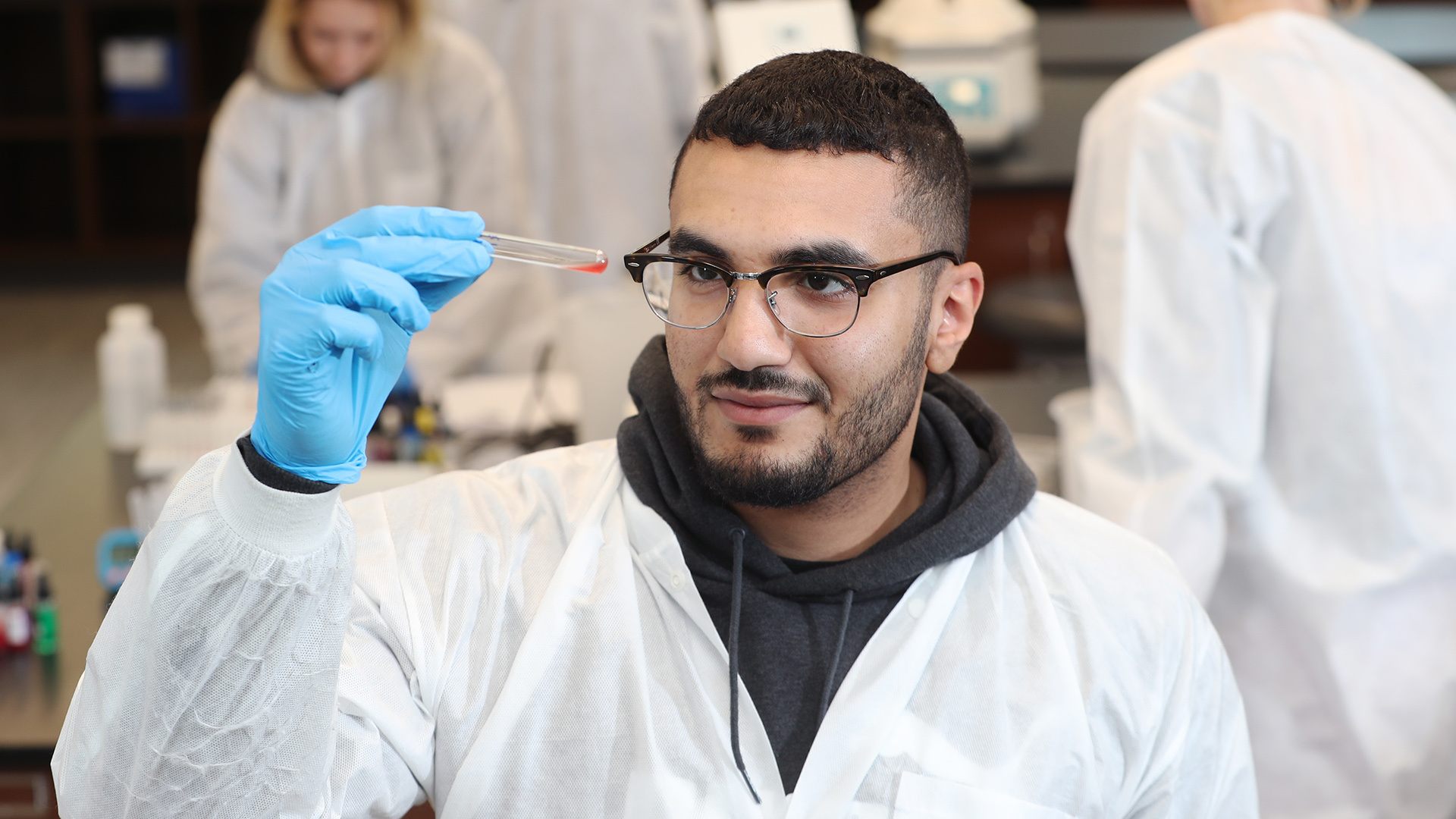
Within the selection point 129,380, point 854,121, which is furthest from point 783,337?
point 129,380

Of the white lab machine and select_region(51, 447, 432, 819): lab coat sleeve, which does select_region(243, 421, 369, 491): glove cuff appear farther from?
the white lab machine

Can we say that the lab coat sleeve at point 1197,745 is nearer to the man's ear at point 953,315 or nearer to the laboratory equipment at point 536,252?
the man's ear at point 953,315

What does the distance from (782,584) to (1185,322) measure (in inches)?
33.0

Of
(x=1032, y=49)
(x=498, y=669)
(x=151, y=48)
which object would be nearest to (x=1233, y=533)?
(x=498, y=669)

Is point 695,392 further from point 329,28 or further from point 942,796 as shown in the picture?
point 329,28

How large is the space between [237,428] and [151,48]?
13.8 ft

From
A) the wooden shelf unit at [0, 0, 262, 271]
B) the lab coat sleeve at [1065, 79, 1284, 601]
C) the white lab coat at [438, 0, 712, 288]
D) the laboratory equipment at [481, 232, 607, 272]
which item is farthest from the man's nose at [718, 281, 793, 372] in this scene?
the wooden shelf unit at [0, 0, 262, 271]

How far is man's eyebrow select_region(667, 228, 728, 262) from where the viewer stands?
120 cm

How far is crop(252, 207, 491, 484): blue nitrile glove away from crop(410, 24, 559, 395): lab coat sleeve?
1.80 meters

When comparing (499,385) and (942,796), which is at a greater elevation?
(942,796)

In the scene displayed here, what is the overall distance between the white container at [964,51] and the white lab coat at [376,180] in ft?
2.85

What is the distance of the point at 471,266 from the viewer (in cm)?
104

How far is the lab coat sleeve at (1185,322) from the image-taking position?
186 cm

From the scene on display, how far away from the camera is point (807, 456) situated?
1.22 metres
